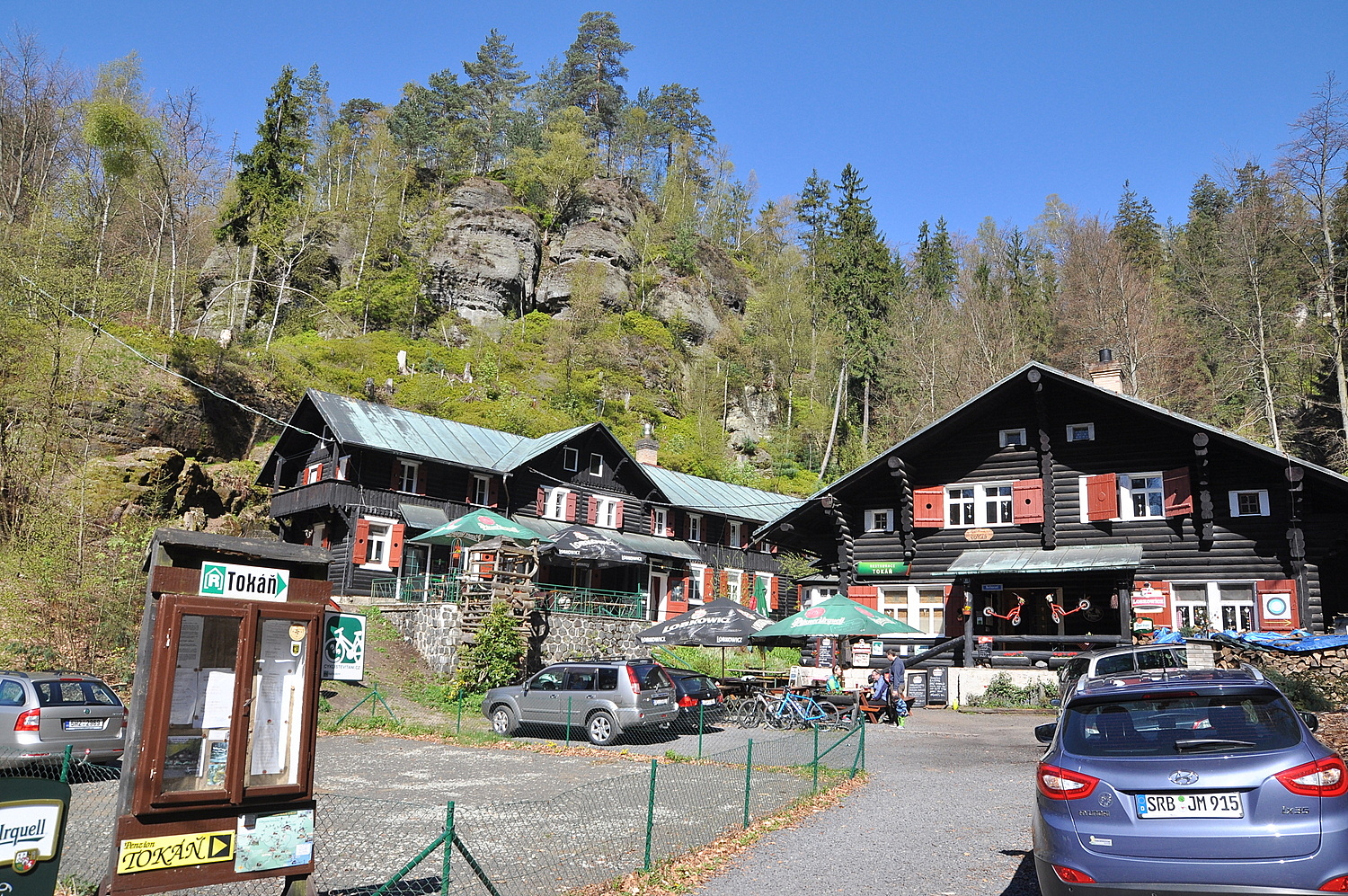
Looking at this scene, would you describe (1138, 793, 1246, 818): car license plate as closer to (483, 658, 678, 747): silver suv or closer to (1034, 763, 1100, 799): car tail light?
(1034, 763, 1100, 799): car tail light

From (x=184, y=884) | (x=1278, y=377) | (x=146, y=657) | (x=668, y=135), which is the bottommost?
(x=184, y=884)

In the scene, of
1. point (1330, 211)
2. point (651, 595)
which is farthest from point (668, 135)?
point (1330, 211)

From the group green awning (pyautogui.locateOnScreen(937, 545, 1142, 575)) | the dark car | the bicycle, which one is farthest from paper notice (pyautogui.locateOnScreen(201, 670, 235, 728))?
green awning (pyautogui.locateOnScreen(937, 545, 1142, 575))

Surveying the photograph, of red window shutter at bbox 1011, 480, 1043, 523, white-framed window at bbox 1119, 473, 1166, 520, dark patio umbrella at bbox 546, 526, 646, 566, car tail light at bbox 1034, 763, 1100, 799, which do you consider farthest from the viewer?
dark patio umbrella at bbox 546, 526, 646, 566

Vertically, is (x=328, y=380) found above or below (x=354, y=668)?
above

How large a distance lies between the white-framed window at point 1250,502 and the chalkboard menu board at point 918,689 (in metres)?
9.45

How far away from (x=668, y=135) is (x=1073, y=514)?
79.5 m

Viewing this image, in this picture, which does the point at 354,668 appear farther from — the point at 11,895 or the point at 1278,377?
the point at 1278,377

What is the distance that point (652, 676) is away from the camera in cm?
1831

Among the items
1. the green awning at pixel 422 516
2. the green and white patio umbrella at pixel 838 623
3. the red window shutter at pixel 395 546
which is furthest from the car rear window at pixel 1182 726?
Answer: the red window shutter at pixel 395 546

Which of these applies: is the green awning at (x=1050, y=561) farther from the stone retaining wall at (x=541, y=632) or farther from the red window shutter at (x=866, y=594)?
the stone retaining wall at (x=541, y=632)

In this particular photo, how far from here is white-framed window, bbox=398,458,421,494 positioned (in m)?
37.5

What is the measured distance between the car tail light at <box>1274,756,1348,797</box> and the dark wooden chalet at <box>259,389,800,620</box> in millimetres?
28629

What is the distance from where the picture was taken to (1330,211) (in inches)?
1219
